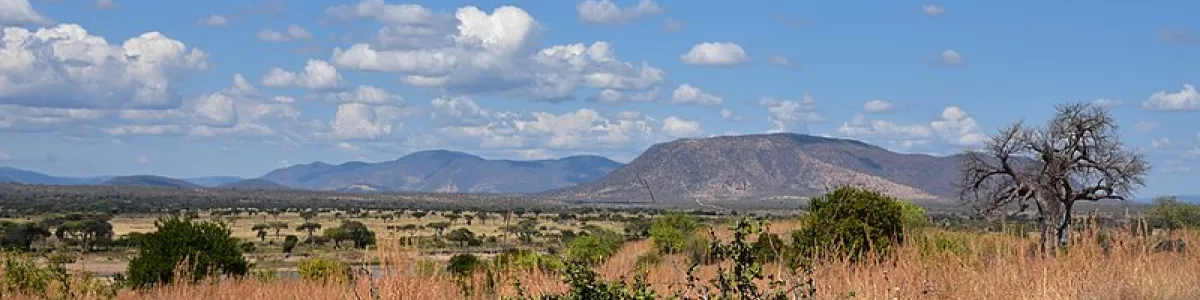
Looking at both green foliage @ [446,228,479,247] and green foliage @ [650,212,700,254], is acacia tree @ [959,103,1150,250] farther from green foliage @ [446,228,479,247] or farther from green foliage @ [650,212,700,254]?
green foliage @ [446,228,479,247]

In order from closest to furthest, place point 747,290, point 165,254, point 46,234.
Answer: point 747,290
point 165,254
point 46,234

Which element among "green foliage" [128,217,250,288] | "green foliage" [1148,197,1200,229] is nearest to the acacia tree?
"green foliage" [1148,197,1200,229]

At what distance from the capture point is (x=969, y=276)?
1256 centimetres

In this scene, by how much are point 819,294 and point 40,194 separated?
679 feet

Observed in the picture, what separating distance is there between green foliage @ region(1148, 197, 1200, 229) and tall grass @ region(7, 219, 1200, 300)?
6.23ft

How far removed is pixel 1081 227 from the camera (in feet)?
52.5

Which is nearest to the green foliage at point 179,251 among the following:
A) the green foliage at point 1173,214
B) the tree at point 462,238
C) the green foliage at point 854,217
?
the green foliage at point 854,217

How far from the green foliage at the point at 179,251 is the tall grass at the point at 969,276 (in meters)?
14.2

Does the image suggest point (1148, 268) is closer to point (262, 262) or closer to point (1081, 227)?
point (1081, 227)

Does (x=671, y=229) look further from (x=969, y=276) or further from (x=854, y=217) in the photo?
(x=969, y=276)

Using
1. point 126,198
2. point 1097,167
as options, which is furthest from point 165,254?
point 126,198

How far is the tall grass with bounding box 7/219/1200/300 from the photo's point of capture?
11781 mm

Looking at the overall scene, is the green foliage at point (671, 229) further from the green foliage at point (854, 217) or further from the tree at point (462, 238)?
the tree at point (462, 238)

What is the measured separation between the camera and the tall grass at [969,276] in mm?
11781
